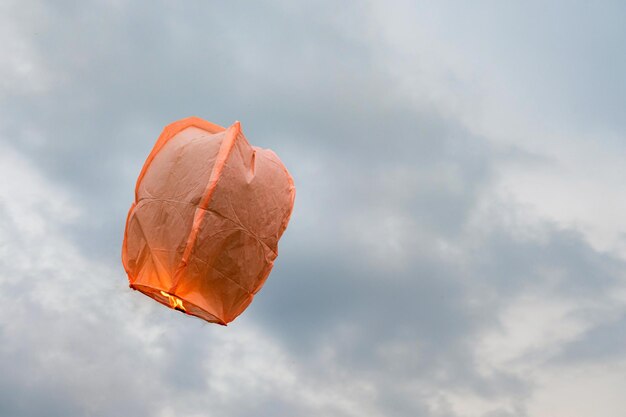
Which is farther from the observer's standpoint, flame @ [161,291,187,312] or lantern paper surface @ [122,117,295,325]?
flame @ [161,291,187,312]

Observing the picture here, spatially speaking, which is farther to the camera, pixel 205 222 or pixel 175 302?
pixel 175 302

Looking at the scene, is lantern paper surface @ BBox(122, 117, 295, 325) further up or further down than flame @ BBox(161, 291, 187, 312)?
further up

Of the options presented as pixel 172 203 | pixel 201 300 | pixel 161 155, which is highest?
pixel 161 155

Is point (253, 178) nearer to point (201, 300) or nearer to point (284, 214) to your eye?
point (284, 214)

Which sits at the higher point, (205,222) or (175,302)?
(205,222)

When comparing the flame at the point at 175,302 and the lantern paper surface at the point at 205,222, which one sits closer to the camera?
the lantern paper surface at the point at 205,222

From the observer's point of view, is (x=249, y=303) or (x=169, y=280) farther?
(x=249, y=303)

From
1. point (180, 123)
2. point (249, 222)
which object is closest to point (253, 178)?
point (249, 222)

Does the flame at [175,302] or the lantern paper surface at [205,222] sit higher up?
the lantern paper surface at [205,222]
